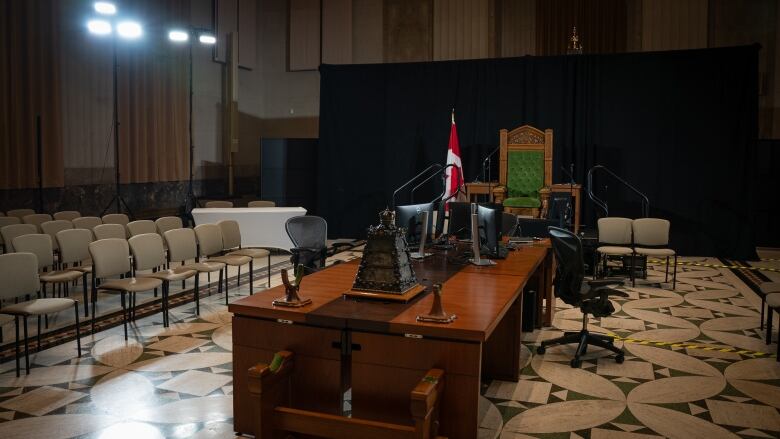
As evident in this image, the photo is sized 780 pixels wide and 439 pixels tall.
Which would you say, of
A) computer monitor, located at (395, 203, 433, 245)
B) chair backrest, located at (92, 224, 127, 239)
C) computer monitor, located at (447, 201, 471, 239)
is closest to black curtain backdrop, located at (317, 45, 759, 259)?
computer monitor, located at (447, 201, 471, 239)

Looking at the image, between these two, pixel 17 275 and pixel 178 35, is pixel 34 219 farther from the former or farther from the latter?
pixel 178 35

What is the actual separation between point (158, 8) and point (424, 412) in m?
11.0

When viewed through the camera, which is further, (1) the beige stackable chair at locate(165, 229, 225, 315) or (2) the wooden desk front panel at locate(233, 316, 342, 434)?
(1) the beige stackable chair at locate(165, 229, 225, 315)

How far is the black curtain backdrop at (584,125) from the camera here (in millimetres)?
10953

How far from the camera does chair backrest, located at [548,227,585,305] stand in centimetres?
497

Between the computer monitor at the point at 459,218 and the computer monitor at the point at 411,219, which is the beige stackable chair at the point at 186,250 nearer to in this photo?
the computer monitor at the point at 411,219

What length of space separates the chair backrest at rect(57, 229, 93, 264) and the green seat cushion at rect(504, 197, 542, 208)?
20.9 ft

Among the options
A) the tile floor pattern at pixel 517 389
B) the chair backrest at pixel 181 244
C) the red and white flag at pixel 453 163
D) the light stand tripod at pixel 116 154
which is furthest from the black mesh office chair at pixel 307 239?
the red and white flag at pixel 453 163

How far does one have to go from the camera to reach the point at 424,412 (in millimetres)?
2967

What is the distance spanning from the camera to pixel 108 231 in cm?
→ 742

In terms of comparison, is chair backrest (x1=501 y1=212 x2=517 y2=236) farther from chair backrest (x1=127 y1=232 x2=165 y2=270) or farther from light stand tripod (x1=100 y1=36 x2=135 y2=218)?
light stand tripod (x1=100 y1=36 x2=135 y2=218)

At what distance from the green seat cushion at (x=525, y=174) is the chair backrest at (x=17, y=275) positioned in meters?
7.73

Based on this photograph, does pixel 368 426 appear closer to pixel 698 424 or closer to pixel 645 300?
pixel 698 424

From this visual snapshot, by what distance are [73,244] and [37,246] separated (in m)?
0.46
